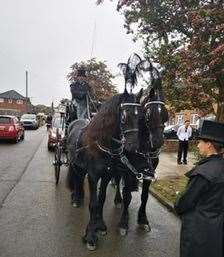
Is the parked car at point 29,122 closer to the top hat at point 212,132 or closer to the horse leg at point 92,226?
the horse leg at point 92,226

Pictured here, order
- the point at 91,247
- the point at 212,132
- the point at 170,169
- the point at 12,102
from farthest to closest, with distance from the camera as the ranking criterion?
1. the point at 12,102
2. the point at 170,169
3. the point at 91,247
4. the point at 212,132

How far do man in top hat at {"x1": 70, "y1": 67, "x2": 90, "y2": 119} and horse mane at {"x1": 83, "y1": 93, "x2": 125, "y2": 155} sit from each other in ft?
11.9

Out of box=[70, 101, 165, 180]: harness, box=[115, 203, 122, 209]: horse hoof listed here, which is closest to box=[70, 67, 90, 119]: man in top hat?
box=[115, 203, 122, 209]: horse hoof

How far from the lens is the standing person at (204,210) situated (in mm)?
3990

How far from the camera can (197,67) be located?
33.0 ft

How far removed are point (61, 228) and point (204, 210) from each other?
4.10 m

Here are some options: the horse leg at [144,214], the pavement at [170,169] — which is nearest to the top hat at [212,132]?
the horse leg at [144,214]

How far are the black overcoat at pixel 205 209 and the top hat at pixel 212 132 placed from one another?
0.26 m

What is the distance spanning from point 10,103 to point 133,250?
112m

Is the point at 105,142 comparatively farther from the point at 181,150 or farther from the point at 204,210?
the point at 181,150

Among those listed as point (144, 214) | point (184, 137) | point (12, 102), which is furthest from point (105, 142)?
point (12, 102)

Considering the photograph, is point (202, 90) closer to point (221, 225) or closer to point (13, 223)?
point (13, 223)

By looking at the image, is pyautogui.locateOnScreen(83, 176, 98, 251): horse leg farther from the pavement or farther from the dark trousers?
the dark trousers

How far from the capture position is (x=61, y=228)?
7.63 meters
